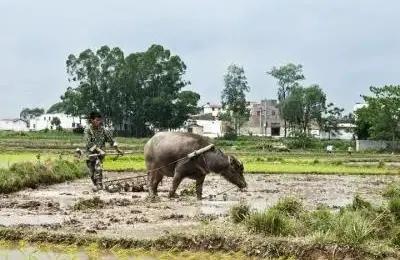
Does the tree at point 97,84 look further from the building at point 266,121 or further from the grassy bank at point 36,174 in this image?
the grassy bank at point 36,174

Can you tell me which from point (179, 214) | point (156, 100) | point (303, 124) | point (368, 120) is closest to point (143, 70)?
point (156, 100)

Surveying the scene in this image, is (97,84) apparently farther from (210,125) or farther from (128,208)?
(128,208)

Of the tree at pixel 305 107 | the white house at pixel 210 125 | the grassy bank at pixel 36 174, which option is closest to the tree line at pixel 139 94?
the tree at pixel 305 107

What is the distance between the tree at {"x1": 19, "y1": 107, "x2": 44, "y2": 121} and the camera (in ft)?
541

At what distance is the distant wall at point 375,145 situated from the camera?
70.1m

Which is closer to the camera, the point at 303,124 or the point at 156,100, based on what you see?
the point at 156,100

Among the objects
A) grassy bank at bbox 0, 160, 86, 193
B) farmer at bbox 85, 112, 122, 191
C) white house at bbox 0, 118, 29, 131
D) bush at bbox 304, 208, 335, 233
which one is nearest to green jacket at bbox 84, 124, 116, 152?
farmer at bbox 85, 112, 122, 191

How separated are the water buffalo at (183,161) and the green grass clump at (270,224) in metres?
5.80

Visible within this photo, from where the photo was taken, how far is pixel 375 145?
73.1 metres

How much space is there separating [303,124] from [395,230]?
85.9 metres

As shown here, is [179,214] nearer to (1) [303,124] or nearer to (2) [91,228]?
(2) [91,228]

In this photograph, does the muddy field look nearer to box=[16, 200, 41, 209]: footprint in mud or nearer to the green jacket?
box=[16, 200, 41, 209]: footprint in mud

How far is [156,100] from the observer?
8431 centimetres

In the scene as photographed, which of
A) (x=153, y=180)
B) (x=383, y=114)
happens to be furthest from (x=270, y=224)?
(x=383, y=114)
